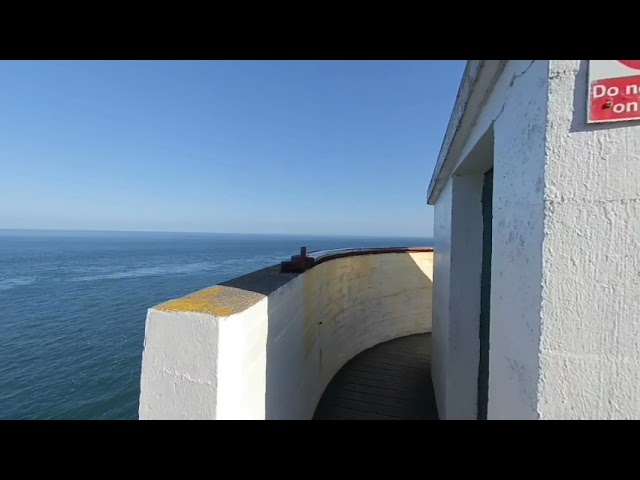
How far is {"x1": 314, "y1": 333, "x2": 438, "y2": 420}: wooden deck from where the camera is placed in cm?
395

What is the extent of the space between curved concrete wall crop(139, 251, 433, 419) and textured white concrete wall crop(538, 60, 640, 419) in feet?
4.67

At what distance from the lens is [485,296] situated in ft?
9.80

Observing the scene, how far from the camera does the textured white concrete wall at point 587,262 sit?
1.05 meters

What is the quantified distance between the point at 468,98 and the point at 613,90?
39.0 inches

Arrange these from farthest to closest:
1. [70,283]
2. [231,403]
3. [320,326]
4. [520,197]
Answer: [70,283] < [320,326] < [231,403] < [520,197]

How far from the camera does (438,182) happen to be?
4062 millimetres

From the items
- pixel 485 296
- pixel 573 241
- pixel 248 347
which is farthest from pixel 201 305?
pixel 485 296

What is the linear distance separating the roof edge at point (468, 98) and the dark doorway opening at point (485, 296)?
0.50 m
